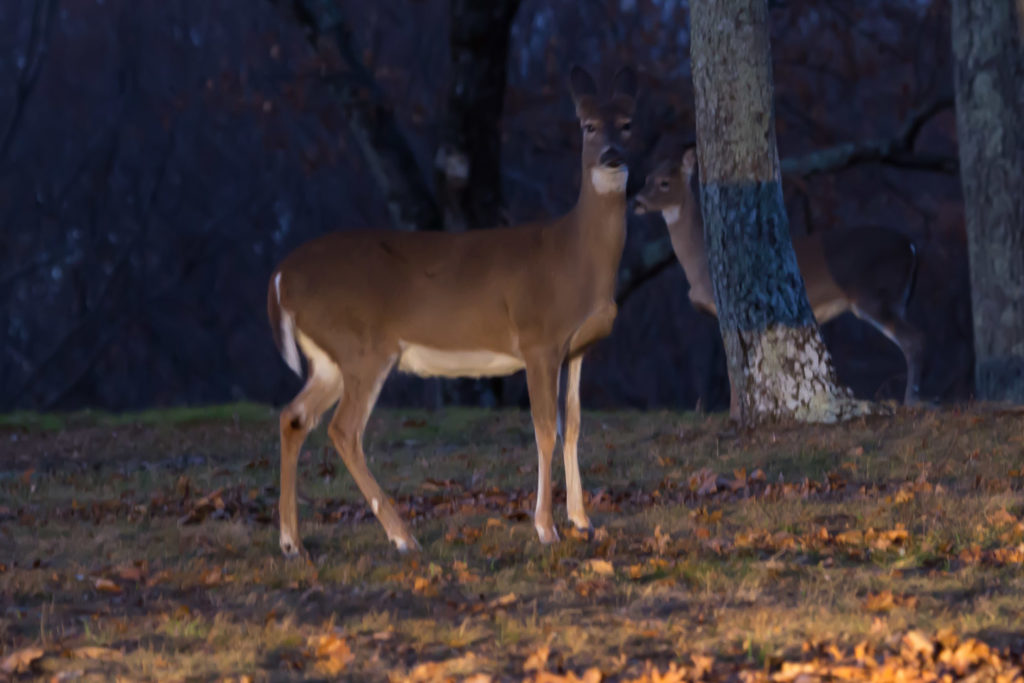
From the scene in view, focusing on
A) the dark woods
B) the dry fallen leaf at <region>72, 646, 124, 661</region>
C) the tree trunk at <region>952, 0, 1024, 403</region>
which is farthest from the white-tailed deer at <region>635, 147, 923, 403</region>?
the dry fallen leaf at <region>72, 646, 124, 661</region>

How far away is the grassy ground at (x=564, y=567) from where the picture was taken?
17.0 ft

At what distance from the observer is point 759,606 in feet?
19.0

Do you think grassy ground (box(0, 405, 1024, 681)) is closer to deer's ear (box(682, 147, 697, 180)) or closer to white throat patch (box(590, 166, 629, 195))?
white throat patch (box(590, 166, 629, 195))

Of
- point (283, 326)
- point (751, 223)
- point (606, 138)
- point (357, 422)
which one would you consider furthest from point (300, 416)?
point (751, 223)

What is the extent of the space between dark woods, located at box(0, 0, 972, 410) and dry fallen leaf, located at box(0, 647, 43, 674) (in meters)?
15.5

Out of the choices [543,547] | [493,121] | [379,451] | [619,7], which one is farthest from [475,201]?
[543,547]

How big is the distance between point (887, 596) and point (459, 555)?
2231 millimetres

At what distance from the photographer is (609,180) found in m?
7.89

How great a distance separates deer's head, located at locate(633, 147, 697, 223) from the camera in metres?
14.5

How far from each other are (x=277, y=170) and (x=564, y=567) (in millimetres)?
20917

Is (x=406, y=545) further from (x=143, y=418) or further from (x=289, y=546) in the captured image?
→ (x=143, y=418)

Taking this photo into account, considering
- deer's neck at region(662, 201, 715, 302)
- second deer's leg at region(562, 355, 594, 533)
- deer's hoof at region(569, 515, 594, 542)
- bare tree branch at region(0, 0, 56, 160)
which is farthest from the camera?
bare tree branch at region(0, 0, 56, 160)

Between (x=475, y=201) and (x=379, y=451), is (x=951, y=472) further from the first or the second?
(x=475, y=201)

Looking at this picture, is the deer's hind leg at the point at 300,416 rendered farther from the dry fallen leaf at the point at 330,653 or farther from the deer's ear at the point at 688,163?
the deer's ear at the point at 688,163
